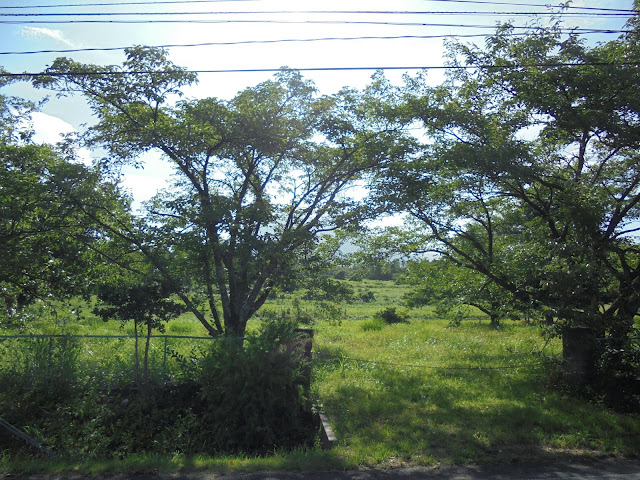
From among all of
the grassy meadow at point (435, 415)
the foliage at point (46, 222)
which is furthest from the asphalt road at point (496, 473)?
the foliage at point (46, 222)

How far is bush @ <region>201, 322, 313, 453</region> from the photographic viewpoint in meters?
6.79

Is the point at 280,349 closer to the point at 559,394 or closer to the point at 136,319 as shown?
the point at 136,319

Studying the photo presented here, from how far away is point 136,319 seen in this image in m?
8.10

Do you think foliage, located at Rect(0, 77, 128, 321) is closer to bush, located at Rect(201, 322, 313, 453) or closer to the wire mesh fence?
the wire mesh fence

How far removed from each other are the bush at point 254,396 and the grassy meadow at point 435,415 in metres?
0.72

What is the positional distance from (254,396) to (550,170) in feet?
24.8

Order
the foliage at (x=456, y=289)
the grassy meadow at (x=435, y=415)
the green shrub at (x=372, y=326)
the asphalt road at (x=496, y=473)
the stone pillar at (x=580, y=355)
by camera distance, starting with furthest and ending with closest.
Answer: the green shrub at (x=372, y=326), the foliage at (x=456, y=289), the stone pillar at (x=580, y=355), the grassy meadow at (x=435, y=415), the asphalt road at (x=496, y=473)

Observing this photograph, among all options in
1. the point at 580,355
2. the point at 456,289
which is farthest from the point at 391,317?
the point at 580,355

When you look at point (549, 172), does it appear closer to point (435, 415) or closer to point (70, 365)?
point (435, 415)

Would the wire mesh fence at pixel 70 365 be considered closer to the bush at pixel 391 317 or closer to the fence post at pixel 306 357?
the fence post at pixel 306 357

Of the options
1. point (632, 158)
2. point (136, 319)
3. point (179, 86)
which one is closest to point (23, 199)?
point (136, 319)

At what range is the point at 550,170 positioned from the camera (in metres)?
9.44

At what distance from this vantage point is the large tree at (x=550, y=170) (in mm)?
7754

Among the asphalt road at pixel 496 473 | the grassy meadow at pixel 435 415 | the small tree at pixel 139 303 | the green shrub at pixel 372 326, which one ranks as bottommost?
the asphalt road at pixel 496 473
